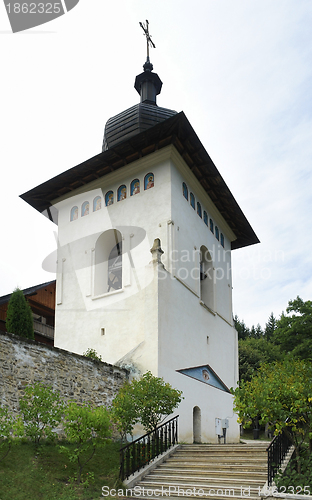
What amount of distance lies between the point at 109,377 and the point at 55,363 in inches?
84.7

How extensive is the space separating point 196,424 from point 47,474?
7.60m

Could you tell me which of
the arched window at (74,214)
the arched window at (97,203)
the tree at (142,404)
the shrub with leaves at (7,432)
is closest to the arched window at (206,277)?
the arched window at (97,203)

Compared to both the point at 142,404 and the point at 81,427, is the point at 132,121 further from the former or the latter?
the point at 81,427

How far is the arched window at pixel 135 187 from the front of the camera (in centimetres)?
1743

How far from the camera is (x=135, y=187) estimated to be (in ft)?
57.6

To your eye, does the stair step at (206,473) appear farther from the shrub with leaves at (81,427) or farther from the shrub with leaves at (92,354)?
the shrub with leaves at (92,354)

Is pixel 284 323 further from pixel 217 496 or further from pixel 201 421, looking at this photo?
pixel 217 496

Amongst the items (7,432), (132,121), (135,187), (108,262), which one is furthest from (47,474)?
(132,121)

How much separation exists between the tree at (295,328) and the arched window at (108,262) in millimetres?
14471

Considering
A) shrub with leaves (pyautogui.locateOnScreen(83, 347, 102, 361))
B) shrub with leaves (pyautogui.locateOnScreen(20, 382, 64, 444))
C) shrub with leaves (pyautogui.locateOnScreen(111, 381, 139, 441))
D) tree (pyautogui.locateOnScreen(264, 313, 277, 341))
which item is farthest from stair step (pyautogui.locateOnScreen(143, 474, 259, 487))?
tree (pyautogui.locateOnScreen(264, 313, 277, 341))

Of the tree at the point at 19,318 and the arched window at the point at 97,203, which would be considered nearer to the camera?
the tree at the point at 19,318

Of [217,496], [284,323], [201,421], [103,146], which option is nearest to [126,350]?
[201,421]

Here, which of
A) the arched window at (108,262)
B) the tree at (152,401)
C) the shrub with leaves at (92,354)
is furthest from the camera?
the arched window at (108,262)

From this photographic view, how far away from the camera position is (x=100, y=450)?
10.3 metres
